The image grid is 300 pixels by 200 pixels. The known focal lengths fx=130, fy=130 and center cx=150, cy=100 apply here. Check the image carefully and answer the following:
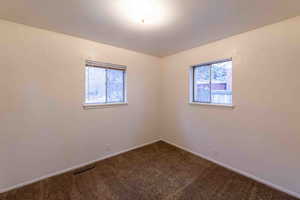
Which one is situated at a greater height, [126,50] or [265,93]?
[126,50]

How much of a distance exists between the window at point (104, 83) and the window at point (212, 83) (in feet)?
5.55

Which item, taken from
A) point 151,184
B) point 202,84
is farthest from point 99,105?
point 202,84

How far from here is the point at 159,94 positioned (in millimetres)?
3754

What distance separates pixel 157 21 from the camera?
1875 mm

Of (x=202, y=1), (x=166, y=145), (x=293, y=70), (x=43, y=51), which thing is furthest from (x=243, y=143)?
(x=43, y=51)

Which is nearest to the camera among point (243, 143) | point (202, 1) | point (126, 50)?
point (202, 1)

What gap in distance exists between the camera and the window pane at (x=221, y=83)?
244cm

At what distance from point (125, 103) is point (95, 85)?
2.47ft

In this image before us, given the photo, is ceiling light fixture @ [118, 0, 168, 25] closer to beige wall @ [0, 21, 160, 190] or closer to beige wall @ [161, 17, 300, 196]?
beige wall @ [0, 21, 160, 190]

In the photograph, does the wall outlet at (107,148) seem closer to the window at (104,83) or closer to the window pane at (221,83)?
the window at (104,83)

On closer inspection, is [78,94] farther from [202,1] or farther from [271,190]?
[271,190]

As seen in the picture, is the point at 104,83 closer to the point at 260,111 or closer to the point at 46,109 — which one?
the point at 46,109

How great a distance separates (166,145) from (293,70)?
277 centimetres

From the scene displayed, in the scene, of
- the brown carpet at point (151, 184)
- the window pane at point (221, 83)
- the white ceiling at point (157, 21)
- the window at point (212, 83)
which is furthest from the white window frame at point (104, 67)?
the window pane at point (221, 83)
